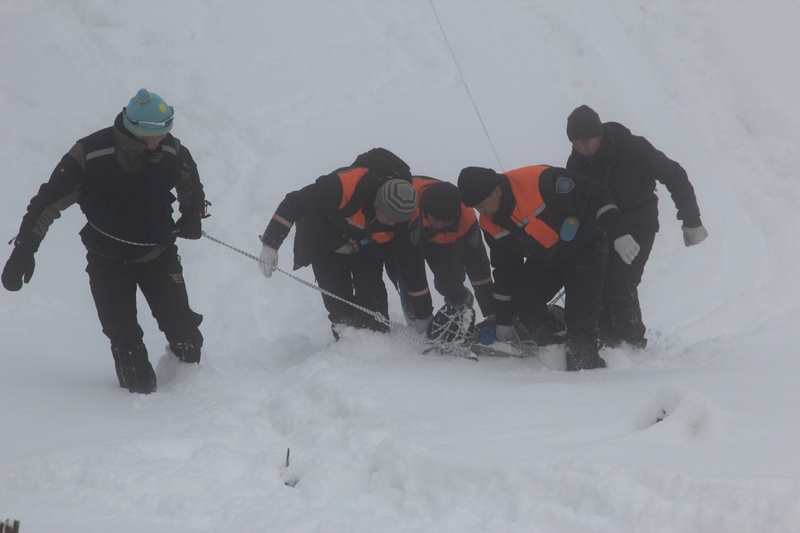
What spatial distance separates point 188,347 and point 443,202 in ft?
5.55

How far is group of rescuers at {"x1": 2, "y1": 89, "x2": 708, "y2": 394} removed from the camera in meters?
4.18

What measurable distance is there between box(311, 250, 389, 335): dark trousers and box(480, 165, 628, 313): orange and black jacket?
3.34 feet

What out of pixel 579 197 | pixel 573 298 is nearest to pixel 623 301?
pixel 573 298

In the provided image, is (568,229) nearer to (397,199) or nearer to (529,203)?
(529,203)

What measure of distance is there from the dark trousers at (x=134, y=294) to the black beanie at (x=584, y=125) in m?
2.45

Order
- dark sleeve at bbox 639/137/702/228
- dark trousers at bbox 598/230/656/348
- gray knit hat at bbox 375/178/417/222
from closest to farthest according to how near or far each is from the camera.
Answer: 1. gray knit hat at bbox 375/178/417/222
2. dark sleeve at bbox 639/137/702/228
3. dark trousers at bbox 598/230/656/348

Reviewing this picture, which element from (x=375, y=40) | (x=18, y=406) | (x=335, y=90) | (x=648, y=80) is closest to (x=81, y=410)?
(x=18, y=406)

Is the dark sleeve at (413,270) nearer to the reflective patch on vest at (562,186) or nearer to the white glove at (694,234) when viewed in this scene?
the reflective patch on vest at (562,186)

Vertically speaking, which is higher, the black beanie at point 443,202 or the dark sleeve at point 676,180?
the dark sleeve at point 676,180

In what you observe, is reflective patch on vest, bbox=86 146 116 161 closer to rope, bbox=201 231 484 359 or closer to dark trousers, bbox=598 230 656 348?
rope, bbox=201 231 484 359

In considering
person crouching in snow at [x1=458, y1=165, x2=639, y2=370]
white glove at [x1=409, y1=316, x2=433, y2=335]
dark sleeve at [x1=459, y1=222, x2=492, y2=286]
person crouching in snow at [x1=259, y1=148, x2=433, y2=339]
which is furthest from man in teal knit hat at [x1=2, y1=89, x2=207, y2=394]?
dark sleeve at [x1=459, y1=222, x2=492, y2=286]

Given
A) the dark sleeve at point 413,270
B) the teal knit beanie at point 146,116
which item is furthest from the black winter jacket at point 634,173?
the teal knit beanie at point 146,116

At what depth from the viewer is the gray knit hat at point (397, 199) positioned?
462 cm

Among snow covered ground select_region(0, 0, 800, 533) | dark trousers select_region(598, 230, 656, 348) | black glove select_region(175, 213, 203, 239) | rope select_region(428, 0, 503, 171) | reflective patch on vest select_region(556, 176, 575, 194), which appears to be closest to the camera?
snow covered ground select_region(0, 0, 800, 533)
